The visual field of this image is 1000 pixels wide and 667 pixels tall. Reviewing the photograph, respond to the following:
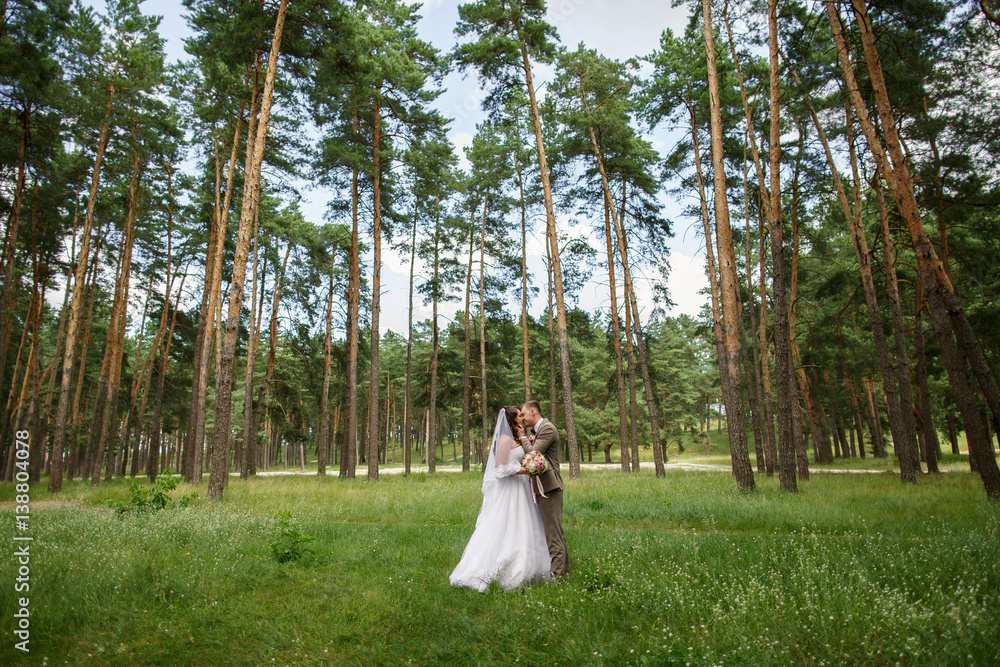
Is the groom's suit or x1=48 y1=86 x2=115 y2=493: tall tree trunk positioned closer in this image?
the groom's suit

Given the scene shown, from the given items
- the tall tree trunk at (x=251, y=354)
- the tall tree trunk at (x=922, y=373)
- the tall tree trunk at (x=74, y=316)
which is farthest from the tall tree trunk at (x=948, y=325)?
the tall tree trunk at (x=74, y=316)

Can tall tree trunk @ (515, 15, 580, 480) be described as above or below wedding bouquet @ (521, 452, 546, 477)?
above

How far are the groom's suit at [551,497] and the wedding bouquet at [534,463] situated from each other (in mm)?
87

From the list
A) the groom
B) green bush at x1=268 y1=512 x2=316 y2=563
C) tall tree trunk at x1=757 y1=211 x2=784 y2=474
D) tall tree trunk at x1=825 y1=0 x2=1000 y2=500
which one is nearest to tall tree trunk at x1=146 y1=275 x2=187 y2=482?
green bush at x1=268 y1=512 x2=316 y2=563

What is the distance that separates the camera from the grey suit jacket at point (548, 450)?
586 cm

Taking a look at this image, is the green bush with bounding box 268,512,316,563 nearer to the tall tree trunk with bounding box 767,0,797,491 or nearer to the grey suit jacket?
the grey suit jacket

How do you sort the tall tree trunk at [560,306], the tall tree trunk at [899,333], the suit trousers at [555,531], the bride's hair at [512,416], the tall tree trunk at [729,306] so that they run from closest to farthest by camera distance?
the suit trousers at [555,531] → the bride's hair at [512,416] → the tall tree trunk at [729,306] → the tall tree trunk at [899,333] → the tall tree trunk at [560,306]

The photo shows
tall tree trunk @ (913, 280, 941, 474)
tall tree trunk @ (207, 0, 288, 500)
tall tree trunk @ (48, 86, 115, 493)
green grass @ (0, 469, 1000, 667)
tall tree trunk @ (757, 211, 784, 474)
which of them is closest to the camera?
green grass @ (0, 469, 1000, 667)

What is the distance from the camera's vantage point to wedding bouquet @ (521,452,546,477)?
225 inches

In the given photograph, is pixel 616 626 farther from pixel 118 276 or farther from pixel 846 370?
pixel 846 370

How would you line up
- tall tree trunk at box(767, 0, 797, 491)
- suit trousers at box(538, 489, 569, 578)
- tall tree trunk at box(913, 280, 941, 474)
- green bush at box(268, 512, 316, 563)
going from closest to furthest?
1. suit trousers at box(538, 489, 569, 578)
2. green bush at box(268, 512, 316, 563)
3. tall tree trunk at box(767, 0, 797, 491)
4. tall tree trunk at box(913, 280, 941, 474)

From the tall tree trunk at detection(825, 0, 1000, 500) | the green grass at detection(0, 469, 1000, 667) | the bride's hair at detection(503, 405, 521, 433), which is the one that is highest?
the tall tree trunk at detection(825, 0, 1000, 500)

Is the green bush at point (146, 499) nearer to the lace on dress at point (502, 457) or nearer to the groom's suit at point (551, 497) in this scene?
the lace on dress at point (502, 457)

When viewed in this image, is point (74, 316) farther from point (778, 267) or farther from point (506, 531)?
point (778, 267)
